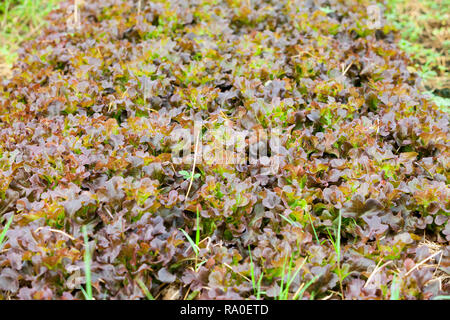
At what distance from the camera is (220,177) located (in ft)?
8.99

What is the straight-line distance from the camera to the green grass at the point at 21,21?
5961mm

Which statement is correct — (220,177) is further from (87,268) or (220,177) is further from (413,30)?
(413,30)

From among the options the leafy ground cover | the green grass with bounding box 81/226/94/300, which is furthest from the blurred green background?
the green grass with bounding box 81/226/94/300

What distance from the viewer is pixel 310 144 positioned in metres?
3.09

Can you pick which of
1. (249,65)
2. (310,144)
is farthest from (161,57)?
(310,144)

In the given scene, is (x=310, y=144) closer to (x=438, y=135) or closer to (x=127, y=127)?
(x=438, y=135)

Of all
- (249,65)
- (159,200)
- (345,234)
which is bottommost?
(345,234)

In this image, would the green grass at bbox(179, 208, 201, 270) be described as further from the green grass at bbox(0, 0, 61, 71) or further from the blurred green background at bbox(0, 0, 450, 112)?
the green grass at bbox(0, 0, 61, 71)

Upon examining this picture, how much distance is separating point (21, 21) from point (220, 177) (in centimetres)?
494

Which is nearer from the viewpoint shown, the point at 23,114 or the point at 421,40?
the point at 23,114

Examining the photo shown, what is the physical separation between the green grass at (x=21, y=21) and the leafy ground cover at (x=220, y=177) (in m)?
1.89

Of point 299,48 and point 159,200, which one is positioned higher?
point 299,48

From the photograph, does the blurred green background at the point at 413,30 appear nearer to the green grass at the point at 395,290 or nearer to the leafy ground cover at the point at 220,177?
the leafy ground cover at the point at 220,177

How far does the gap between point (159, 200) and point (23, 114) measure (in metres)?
1.46
